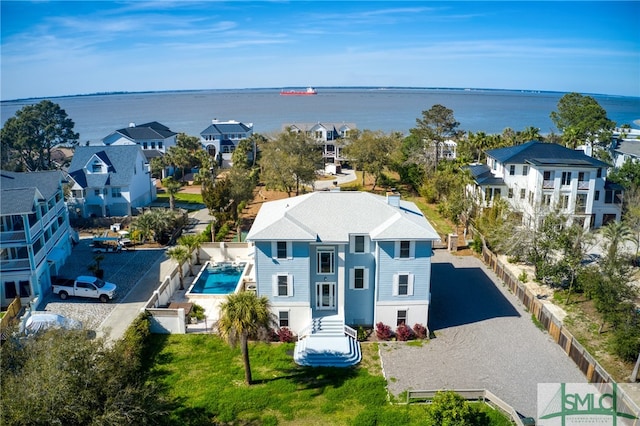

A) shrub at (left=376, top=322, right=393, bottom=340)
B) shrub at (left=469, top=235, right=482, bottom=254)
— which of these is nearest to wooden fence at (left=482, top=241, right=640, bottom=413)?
shrub at (left=469, top=235, right=482, bottom=254)

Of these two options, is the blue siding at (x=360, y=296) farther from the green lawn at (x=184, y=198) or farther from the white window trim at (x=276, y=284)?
the green lawn at (x=184, y=198)

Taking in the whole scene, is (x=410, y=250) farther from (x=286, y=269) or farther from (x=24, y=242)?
(x=24, y=242)

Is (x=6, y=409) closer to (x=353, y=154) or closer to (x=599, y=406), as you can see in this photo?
(x=599, y=406)

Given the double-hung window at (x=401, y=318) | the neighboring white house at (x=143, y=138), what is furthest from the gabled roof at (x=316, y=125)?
the double-hung window at (x=401, y=318)

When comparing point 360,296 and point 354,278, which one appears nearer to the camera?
point 354,278

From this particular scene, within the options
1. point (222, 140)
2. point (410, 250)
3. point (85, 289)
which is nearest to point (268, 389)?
point (410, 250)

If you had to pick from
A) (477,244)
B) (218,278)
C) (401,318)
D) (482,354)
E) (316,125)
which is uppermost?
(316,125)

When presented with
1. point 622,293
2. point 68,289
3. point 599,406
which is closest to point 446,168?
point 622,293
